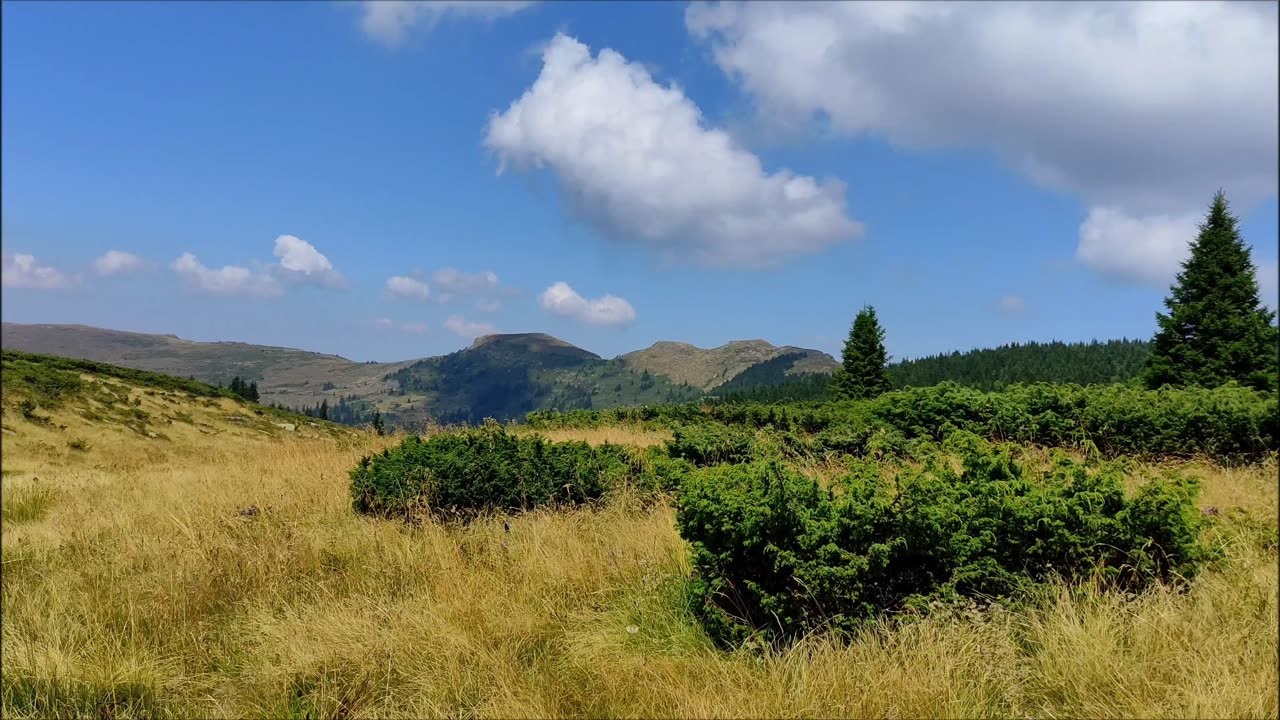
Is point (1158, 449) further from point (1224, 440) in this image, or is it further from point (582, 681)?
point (582, 681)

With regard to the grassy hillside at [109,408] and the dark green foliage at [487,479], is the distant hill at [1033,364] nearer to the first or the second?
the grassy hillside at [109,408]

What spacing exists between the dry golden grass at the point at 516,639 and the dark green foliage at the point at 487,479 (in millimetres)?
750

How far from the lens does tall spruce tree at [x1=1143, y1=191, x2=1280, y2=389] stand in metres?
25.7

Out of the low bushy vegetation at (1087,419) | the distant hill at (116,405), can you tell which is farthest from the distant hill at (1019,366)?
the low bushy vegetation at (1087,419)

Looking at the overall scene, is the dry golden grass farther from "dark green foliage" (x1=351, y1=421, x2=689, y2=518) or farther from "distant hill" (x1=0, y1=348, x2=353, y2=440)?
"distant hill" (x1=0, y1=348, x2=353, y2=440)

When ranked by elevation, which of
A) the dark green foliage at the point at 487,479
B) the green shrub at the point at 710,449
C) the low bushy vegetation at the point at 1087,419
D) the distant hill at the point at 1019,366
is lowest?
the dark green foliage at the point at 487,479

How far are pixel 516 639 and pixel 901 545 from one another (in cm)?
233

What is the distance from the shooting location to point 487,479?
7.20 m

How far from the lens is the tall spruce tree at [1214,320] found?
25.7 m

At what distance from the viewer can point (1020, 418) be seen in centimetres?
1091

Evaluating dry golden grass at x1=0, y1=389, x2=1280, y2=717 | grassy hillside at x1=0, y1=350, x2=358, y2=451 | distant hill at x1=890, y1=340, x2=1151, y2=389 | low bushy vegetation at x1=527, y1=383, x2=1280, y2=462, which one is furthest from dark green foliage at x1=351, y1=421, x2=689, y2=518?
distant hill at x1=890, y1=340, x2=1151, y2=389

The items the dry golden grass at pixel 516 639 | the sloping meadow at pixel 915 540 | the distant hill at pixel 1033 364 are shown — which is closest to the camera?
the dry golden grass at pixel 516 639

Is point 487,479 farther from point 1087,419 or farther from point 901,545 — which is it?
point 1087,419

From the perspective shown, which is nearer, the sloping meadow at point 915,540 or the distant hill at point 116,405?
the sloping meadow at point 915,540
